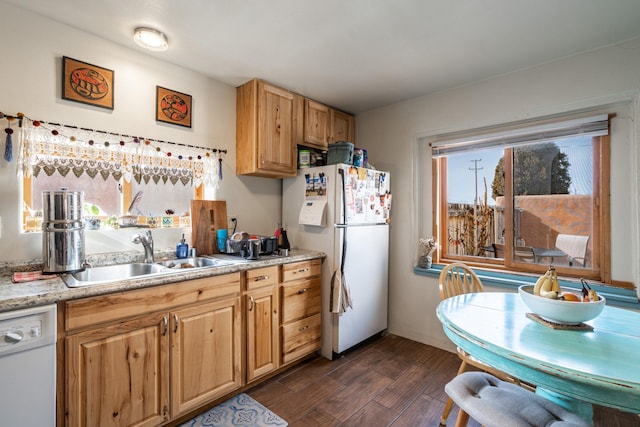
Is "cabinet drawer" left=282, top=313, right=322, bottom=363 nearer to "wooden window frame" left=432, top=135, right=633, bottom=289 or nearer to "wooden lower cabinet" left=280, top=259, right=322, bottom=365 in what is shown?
"wooden lower cabinet" left=280, top=259, right=322, bottom=365

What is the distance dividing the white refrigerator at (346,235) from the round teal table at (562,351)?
1.22m

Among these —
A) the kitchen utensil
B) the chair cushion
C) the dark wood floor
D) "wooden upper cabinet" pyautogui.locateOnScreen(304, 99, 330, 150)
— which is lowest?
the dark wood floor

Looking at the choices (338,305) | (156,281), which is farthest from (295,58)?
(338,305)

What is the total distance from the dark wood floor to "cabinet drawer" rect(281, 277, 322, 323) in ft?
1.45

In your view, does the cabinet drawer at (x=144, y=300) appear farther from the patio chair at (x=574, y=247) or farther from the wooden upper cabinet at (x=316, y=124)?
the patio chair at (x=574, y=247)

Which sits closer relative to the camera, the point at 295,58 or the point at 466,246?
the point at 295,58

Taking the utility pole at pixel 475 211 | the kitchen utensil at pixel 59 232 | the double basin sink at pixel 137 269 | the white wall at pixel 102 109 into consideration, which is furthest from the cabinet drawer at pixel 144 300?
the utility pole at pixel 475 211

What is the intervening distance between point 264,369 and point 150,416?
769 millimetres

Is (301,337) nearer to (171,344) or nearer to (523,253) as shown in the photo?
(171,344)

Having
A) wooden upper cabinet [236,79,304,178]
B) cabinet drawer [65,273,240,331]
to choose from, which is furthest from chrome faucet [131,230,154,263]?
wooden upper cabinet [236,79,304,178]

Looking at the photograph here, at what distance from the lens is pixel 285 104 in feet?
9.34

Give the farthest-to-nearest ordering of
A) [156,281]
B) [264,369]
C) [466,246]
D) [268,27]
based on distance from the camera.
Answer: [466,246] < [264,369] < [268,27] < [156,281]

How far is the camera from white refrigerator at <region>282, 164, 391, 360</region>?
263 centimetres

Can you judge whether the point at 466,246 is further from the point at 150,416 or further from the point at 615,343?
the point at 150,416
